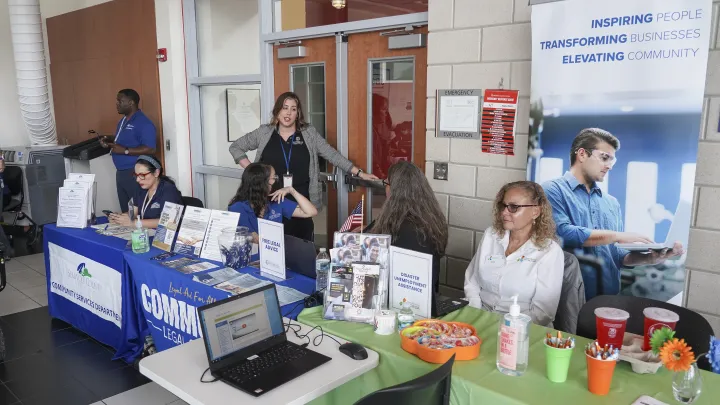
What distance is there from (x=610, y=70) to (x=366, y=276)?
144 centimetres

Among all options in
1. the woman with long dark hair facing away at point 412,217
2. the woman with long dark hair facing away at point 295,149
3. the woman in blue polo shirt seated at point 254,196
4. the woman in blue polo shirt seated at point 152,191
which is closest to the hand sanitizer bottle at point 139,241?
the woman in blue polo shirt seated at point 152,191

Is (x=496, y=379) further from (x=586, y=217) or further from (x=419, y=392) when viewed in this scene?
(x=586, y=217)

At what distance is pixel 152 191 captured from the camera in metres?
3.56

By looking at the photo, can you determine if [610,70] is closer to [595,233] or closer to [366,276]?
[595,233]

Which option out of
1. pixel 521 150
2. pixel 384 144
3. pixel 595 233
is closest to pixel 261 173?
pixel 384 144

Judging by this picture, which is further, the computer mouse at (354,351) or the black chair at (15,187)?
the black chair at (15,187)

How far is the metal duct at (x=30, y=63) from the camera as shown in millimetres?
6129

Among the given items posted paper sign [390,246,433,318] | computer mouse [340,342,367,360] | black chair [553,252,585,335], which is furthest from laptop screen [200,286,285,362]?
black chair [553,252,585,335]

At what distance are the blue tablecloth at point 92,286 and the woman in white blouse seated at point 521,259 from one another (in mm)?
2003

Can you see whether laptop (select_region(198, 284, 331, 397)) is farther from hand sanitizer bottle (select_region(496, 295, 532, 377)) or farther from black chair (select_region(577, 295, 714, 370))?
black chair (select_region(577, 295, 714, 370))

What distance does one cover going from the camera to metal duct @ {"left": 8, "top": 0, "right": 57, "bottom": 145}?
6129 mm

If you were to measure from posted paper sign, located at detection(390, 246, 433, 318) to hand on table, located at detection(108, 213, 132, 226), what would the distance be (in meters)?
2.28

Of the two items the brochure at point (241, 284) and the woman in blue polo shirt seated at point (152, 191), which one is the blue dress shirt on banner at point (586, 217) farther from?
the woman in blue polo shirt seated at point (152, 191)

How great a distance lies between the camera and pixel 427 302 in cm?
198
